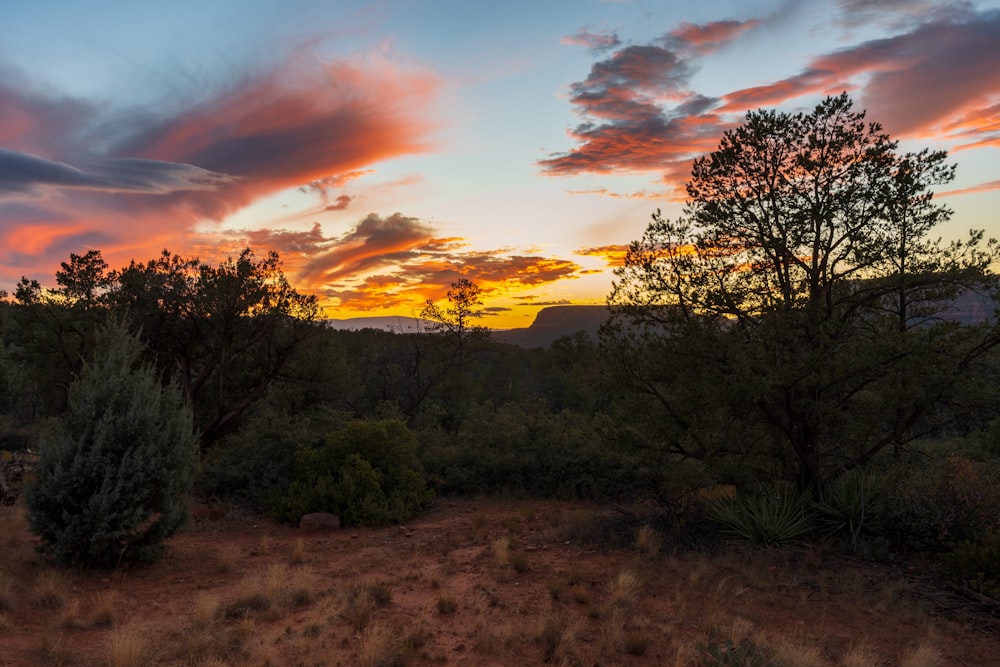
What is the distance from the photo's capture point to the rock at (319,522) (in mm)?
12297

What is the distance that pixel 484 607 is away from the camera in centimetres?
764

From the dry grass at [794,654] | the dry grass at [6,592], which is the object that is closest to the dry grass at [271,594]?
the dry grass at [6,592]

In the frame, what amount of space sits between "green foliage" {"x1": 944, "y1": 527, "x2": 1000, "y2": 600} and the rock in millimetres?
10954

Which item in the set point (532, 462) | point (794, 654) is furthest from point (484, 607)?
point (532, 462)

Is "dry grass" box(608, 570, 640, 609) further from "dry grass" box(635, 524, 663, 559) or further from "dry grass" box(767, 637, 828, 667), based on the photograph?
"dry grass" box(767, 637, 828, 667)

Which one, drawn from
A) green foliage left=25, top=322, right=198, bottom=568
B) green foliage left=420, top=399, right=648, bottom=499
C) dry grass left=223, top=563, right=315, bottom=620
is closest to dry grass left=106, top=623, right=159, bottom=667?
dry grass left=223, top=563, right=315, bottom=620

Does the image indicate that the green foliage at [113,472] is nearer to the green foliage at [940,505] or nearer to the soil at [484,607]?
the soil at [484,607]

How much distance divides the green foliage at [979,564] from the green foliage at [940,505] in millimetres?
432

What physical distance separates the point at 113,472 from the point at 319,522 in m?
4.75

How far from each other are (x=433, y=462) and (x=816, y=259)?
36.3ft

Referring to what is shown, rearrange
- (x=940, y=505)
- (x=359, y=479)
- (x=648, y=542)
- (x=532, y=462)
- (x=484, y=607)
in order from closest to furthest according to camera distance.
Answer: (x=484, y=607) → (x=940, y=505) → (x=648, y=542) → (x=359, y=479) → (x=532, y=462)

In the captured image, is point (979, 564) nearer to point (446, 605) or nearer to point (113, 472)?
point (446, 605)

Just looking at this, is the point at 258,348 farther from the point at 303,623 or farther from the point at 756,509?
the point at 756,509

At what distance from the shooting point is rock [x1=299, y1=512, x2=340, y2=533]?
12.3m
